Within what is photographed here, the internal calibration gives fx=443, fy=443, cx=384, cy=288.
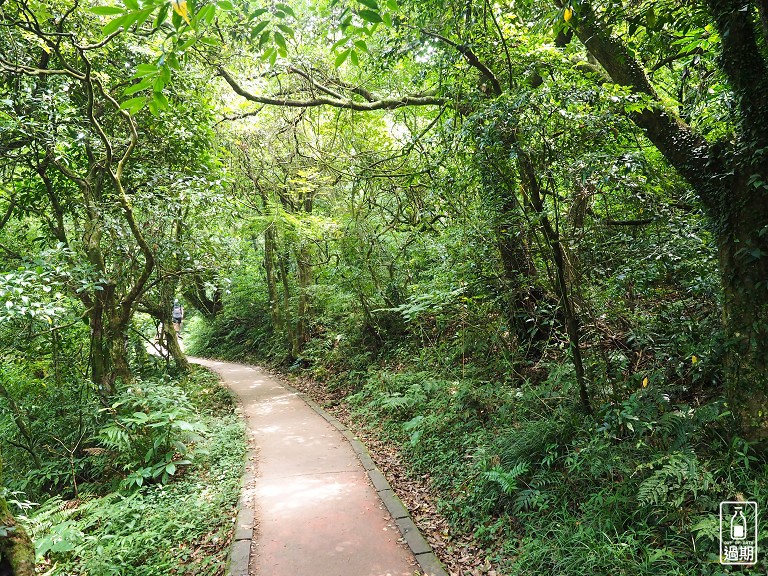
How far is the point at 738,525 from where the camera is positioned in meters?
3.00

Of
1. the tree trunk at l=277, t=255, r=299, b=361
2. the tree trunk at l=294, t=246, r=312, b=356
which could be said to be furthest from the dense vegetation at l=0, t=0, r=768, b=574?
the tree trunk at l=277, t=255, r=299, b=361

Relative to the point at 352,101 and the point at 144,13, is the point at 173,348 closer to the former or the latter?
the point at 352,101

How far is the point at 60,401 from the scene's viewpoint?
24.7 ft

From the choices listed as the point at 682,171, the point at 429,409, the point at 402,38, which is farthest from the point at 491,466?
the point at 402,38

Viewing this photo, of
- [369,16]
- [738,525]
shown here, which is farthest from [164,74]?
[738,525]

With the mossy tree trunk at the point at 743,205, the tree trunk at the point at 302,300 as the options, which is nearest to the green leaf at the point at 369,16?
the mossy tree trunk at the point at 743,205

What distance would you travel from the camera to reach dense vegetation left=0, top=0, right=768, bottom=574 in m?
3.55

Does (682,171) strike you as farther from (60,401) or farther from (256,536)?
(60,401)

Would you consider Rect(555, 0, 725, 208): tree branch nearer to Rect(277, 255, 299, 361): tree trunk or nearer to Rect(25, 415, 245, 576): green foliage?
Rect(25, 415, 245, 576): green foliage

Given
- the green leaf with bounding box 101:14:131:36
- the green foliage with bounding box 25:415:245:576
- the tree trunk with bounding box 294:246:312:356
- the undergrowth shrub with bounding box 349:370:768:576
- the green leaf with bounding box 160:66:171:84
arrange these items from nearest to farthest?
the green leaf with bounding box 101:14:131:36
the green leaf with bounding box 160:66:171:84
the undergrowth shrub with bounding box 349:370:768:576
the green foliage with bounding box 25:415:245:576
the tree trunk with bounding box 294:246:312:356

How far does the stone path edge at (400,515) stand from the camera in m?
4.03

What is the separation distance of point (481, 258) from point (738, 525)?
3.96m

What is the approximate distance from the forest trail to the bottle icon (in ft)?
8.10

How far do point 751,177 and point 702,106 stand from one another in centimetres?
242
